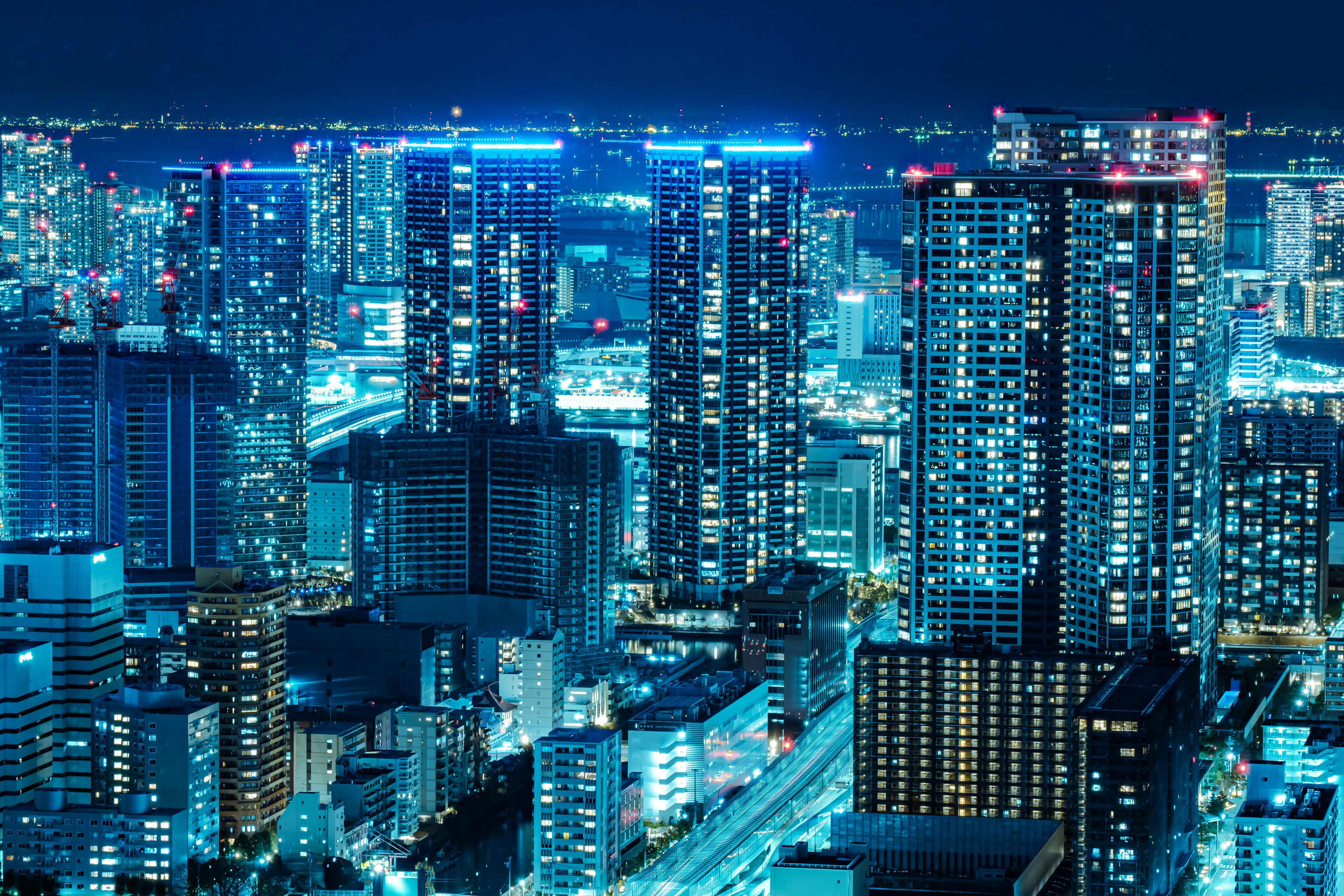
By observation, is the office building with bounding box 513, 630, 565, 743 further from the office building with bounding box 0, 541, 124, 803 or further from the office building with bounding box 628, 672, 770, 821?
the office building with bounding box 0, 541, 124, 803

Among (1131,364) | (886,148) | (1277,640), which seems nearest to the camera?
(1131,364)

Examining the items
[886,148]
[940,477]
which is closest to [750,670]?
[940,477]

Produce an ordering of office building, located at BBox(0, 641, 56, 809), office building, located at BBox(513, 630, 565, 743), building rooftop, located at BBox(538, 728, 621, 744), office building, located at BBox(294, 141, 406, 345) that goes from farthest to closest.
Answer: office building, located at BBox(294, 141, 406, 345) < office building, located at BBox(513, 630, 565, 743) < office building, located at BBox(0, 641, 56, 809) < building rooftop, located at BBox(538, 728, 621, 744)

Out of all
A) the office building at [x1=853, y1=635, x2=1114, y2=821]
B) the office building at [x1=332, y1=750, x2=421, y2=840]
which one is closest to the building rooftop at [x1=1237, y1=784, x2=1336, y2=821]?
the office building at [x1=853, y1=635, x2=1114, y2=821]

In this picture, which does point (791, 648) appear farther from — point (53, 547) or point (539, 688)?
point (53, 547)

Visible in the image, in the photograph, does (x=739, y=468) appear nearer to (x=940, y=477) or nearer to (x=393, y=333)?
(x=940, y=477)

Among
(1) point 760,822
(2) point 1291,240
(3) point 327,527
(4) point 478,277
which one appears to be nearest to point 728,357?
(4) point 478,277

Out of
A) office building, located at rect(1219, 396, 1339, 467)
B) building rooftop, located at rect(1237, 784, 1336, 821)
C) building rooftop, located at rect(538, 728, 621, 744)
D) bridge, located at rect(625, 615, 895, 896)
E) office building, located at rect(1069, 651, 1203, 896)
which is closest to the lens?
building rooftop, located at rect(1237, 784, 1336, 821)
